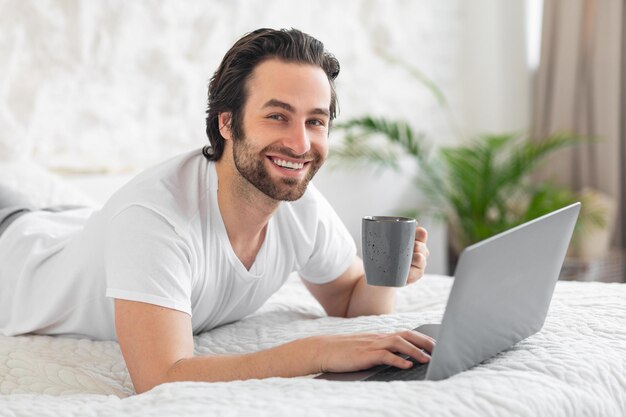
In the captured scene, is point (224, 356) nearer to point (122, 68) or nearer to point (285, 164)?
point (285, 164)

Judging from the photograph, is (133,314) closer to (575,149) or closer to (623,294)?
(623,294)

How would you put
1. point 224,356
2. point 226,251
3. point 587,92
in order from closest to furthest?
point 224,356 → point 226,251 → point 587,92

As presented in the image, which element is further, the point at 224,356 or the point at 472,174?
the point at 472,174

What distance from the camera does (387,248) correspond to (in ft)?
4.28

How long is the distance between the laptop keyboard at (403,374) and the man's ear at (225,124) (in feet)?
1.83

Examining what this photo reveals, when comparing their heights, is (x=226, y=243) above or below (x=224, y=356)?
above

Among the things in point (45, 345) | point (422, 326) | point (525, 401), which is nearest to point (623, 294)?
point (422, 326)

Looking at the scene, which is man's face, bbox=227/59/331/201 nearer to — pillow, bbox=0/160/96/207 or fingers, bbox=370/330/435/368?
fingers, bbox=370/330/435/368

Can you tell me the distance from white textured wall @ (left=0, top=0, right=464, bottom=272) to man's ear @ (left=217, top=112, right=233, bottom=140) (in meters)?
1.27

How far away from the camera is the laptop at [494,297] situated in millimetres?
1000

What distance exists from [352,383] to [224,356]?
0.26m

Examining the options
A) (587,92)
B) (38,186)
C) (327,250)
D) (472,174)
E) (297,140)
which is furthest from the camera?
(587,92)

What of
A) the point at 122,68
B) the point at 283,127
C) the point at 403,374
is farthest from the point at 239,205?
the point at 122,68

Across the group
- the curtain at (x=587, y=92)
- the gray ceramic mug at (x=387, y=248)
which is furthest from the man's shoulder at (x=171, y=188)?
the curtain at (x=587, y=92)
